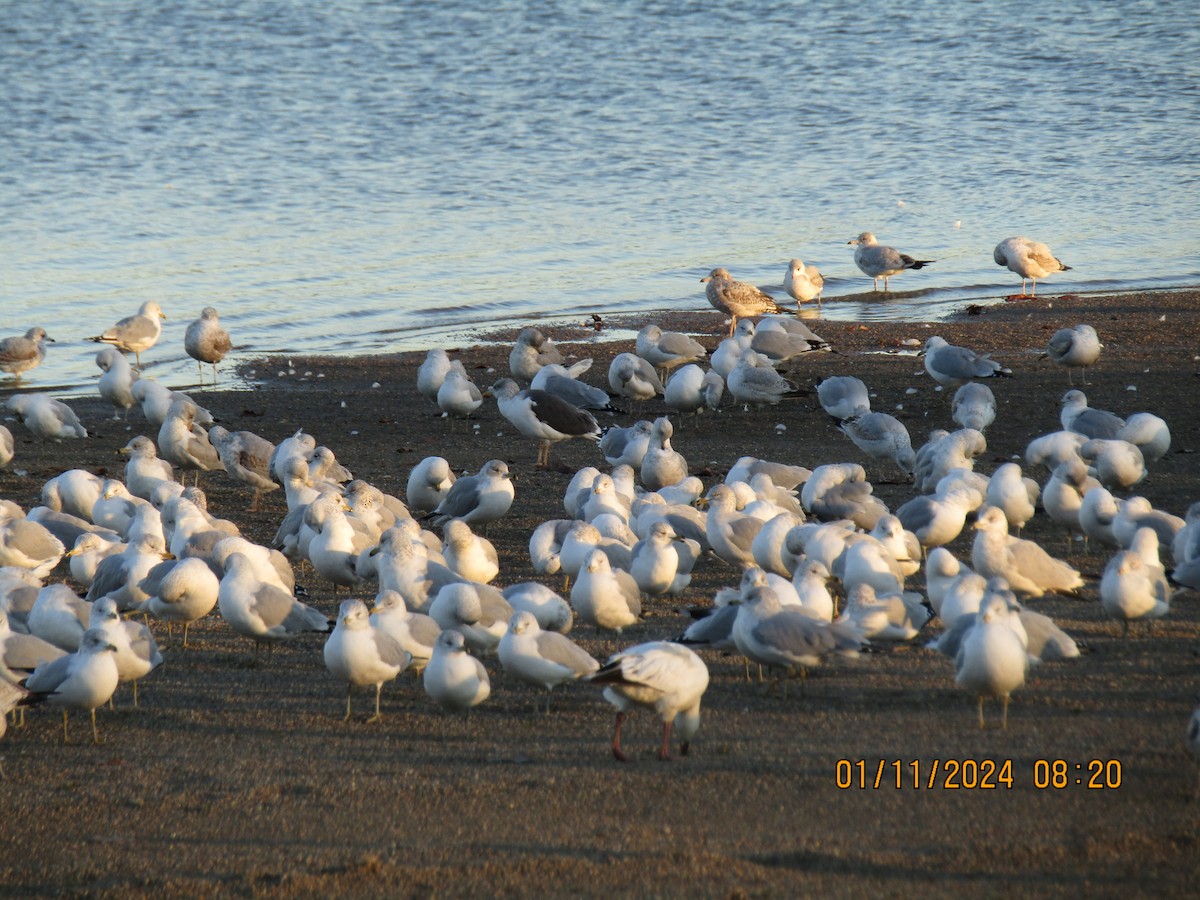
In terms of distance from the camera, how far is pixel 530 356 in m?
15.3

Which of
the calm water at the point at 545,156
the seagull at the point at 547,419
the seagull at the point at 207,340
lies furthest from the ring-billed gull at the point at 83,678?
the calm water at the point at 545,156

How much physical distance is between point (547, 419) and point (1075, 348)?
498 centimetres

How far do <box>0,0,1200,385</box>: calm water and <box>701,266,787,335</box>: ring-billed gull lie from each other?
156 centimetres

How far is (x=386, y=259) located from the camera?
76.2ft

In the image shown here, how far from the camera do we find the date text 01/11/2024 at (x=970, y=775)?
5.70m

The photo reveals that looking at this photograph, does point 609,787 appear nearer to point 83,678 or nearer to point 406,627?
point 406,627

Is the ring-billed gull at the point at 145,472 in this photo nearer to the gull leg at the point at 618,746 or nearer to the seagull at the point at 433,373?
the seagull at the point at 433,373

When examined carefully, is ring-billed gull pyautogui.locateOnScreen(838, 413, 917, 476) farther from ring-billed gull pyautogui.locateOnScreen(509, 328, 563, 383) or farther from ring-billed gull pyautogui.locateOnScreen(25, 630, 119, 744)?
ring-billed gull pyautogui.locateOnScreen(25, 630, 119, 744)

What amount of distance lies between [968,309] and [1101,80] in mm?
19931

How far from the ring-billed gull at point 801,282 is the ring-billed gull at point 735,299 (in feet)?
3.53

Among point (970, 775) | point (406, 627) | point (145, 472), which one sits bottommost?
point (145, 472)

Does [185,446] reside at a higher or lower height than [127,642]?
lower

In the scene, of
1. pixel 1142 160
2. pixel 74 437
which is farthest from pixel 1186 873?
pixel 1142 160

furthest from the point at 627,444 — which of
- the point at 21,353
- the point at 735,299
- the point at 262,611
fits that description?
the point at 21,353
